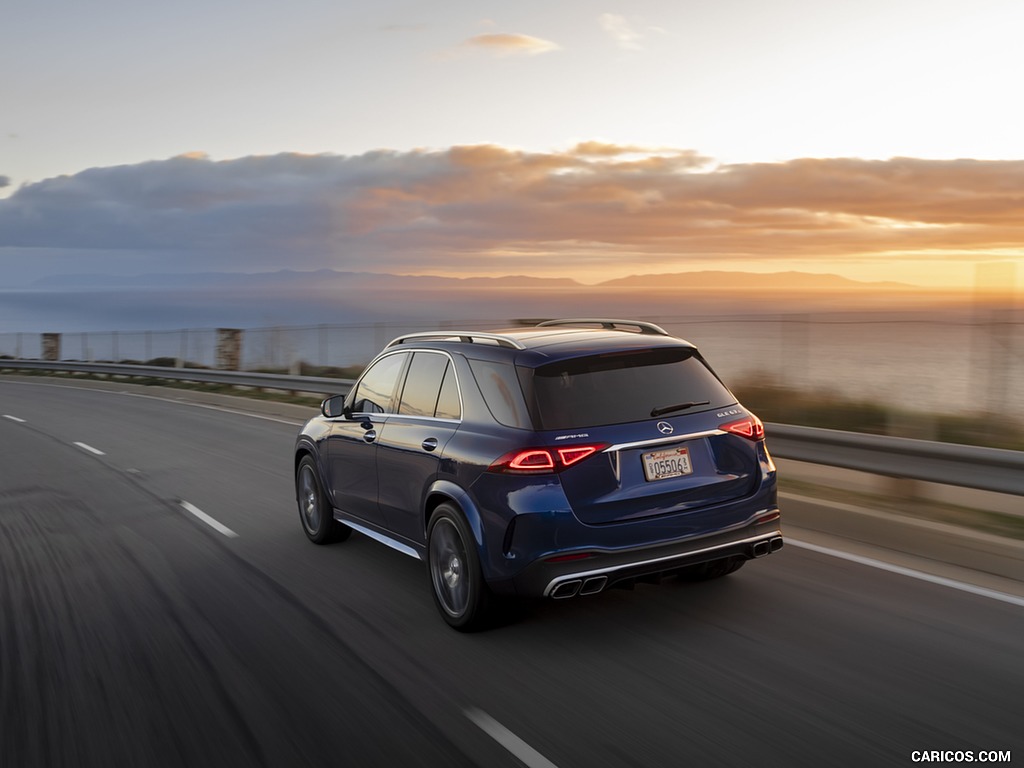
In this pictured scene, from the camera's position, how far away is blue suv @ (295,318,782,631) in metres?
5.45

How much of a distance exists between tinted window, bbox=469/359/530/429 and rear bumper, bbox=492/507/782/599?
79 cm

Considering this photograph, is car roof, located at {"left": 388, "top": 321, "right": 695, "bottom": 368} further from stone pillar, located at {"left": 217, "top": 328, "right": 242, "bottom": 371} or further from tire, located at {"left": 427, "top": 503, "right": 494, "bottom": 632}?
stone pillar, located at {"left": 217, "top": 328, "right": 242, "bottom": 371}

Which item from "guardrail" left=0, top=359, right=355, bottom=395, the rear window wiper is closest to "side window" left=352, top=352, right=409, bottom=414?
the rear window wiper

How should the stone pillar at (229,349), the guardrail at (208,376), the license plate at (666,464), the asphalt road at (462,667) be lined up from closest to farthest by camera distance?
1. the asphalt road at (462,667)
2. the license plate at (666,464)
3. the guardrail at (208,376)
4. the stone pillar at (229,349)

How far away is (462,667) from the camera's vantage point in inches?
210

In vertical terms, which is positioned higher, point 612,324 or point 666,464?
point 612,324

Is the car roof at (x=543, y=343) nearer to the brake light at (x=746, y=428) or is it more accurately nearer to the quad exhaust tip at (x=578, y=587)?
the brake light at (x=746, y=428)

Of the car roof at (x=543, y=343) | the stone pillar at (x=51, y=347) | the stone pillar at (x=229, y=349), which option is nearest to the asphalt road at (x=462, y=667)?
the car roof at (x=543, y=343)

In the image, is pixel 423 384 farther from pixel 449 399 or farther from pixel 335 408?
pixel 335 408

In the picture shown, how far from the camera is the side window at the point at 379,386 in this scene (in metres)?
7.29

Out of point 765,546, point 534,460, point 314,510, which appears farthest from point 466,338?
point 314,510

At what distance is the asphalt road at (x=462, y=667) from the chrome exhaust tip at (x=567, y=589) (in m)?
0.34

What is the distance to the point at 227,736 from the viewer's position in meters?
4.55

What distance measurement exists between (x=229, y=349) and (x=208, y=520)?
1958 centimetres
